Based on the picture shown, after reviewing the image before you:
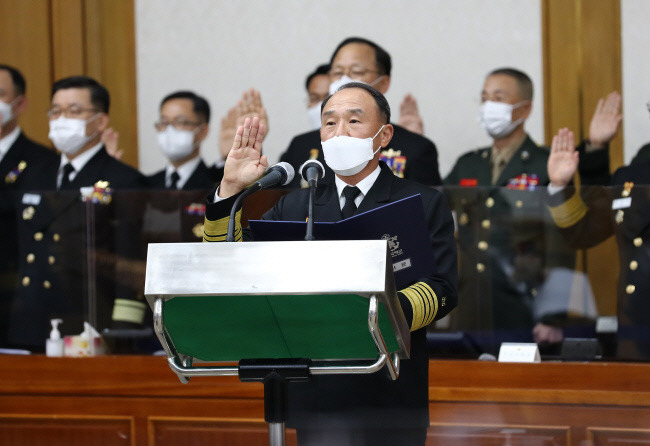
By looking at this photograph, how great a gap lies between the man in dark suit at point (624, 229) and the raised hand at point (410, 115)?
4.73 feet

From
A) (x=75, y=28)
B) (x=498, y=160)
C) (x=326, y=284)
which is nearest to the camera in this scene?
(x=326, y=284)

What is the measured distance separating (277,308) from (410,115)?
325 centimetres

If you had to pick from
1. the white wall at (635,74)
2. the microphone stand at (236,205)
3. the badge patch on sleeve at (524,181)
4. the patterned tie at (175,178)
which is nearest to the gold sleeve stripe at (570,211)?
the badge patch on sleeve at (524,181)

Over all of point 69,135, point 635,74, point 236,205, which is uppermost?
point 635,74

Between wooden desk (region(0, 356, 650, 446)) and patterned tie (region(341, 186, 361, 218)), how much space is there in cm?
111

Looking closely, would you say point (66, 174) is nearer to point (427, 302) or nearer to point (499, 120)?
point (499, 120)

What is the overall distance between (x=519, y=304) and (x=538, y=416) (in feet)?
1.56

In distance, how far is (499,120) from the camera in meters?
4.24

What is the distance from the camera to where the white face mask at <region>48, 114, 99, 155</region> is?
4.27m

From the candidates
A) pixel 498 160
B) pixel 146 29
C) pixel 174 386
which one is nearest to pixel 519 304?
pixel 498 160

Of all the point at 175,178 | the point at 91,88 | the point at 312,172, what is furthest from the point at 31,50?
the point at 312,172

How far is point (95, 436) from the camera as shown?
11.2 ft

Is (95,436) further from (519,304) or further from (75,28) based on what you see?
(75,28)

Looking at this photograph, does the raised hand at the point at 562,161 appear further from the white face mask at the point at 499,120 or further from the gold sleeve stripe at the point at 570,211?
the white face mask at the point at 499,120
